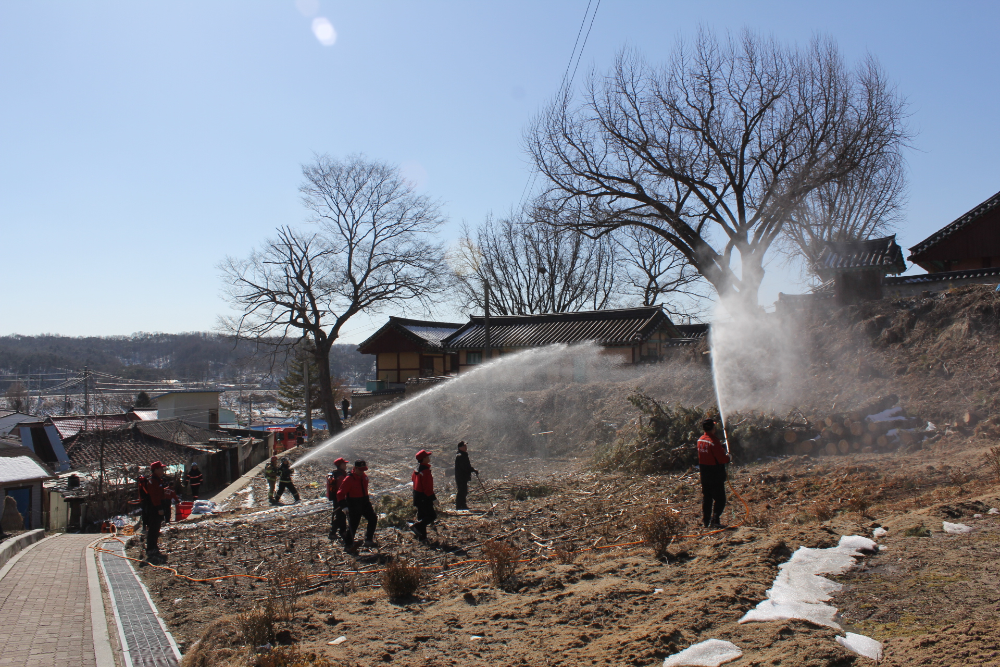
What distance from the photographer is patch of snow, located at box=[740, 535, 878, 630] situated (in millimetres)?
4938

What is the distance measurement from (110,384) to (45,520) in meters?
64.4

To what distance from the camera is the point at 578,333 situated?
30094mm

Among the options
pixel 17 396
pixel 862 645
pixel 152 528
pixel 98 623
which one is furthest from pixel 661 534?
pixel 17 396

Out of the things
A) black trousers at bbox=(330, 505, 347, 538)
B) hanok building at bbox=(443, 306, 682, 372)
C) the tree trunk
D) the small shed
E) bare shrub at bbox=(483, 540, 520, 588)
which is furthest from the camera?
the tree trunk

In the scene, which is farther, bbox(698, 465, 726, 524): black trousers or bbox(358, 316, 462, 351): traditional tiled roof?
bbox(358, 316, 462, 351): traditional tiled roof

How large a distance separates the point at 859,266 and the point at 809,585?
20587 mm

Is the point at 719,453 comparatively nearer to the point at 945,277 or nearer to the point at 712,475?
the point at 712,475

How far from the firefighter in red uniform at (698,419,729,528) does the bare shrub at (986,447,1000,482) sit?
3548 mm

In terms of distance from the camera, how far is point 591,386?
2350 cm

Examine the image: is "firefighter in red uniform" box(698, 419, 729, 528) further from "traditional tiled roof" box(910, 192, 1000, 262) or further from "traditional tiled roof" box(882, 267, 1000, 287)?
"traditional tiled roof" box(910, 192, 1000, 262)

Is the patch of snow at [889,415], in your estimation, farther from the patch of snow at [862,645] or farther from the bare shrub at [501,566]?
the patch of snow at [862,645]

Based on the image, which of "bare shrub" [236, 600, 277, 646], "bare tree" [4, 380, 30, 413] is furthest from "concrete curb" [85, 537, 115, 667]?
"bare tree" [4, 380, 30, 413]

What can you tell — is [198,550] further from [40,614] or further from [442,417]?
[442,417]

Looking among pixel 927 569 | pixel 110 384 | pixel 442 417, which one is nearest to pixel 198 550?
pixel 927 569
